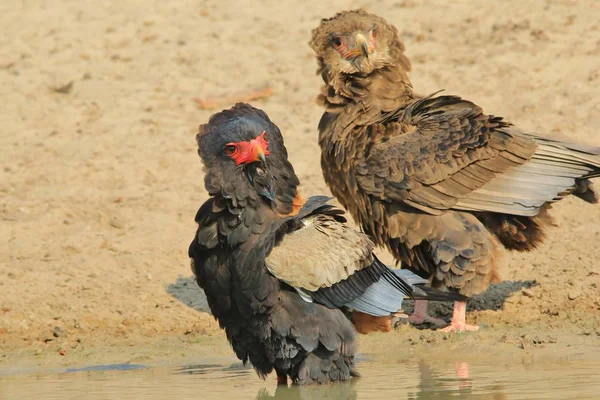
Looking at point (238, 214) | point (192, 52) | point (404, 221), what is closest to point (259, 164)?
point (238, 214)

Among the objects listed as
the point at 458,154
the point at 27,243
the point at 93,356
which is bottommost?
the point at 93,356

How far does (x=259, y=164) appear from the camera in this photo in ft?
24.9

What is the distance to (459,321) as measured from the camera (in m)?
9.45

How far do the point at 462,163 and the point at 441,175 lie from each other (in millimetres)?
199

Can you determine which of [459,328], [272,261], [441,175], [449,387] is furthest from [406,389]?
[441,175]

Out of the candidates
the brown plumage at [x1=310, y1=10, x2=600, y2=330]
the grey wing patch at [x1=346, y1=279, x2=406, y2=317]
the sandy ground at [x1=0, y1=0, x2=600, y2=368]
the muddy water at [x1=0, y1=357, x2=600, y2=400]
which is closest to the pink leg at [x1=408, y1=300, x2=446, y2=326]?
the sandy ground at [x1=0, y1=0, x2=600, y2=368]

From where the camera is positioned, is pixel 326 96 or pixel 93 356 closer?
pixel 93 356

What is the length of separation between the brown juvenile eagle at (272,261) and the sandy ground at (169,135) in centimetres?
161

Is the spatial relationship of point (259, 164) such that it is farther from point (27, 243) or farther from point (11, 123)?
point (11, 123)

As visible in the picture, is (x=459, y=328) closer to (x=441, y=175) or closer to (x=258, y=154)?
(x=441, y=175)

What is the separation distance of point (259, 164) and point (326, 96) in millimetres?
2401

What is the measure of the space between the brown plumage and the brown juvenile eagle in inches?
55.2

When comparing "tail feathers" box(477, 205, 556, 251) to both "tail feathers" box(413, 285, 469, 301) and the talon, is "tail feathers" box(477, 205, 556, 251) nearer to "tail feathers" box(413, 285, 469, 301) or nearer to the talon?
the talon

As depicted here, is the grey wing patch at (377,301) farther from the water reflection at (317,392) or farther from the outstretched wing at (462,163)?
the outstretched wing at (462,163)
